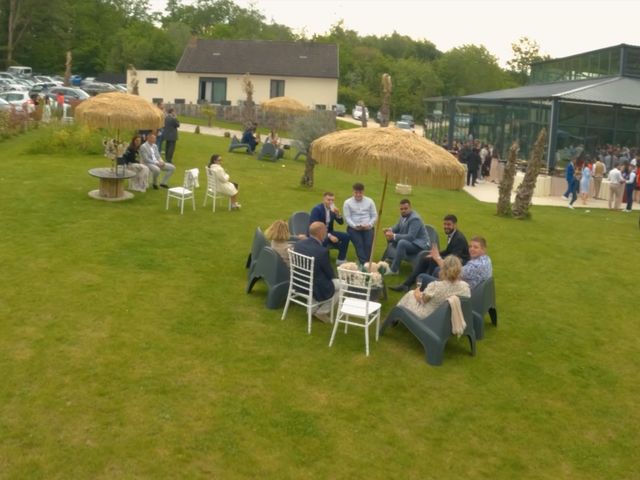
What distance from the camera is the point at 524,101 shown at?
29344 mm

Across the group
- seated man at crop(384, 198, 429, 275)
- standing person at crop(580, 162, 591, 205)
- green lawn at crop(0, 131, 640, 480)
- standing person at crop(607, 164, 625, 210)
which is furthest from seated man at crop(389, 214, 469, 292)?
standing person at crop(580, 162, 591, 205)

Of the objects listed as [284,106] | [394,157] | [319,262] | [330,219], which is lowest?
[319,262]

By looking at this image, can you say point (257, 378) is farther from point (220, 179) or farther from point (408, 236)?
point (220, 179)

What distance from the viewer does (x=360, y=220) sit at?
35.3 ft

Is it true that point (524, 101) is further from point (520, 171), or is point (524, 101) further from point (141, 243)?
point (141, 243)

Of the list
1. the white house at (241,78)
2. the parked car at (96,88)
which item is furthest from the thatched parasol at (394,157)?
the parked car at (96,88)

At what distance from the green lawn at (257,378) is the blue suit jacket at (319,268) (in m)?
0.46

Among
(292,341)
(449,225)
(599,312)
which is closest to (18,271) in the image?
(292,341)

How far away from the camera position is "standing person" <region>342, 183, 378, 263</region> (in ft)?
35.1

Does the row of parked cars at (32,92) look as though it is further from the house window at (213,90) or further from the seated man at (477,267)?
the seated man at (477,267)

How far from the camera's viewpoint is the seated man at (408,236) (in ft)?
34.2

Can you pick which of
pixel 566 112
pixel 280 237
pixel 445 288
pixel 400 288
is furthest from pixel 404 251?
pixel 566 112

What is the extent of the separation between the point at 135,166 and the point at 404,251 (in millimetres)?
7474

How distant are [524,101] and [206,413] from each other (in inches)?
1037
